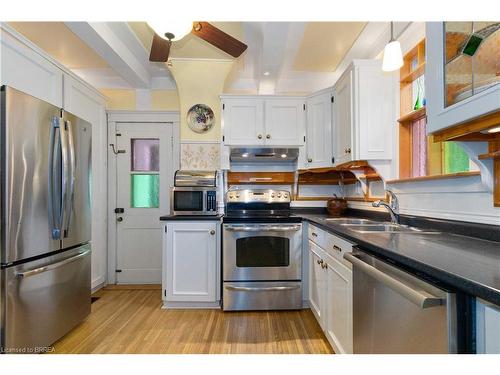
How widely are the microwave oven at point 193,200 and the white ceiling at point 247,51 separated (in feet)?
4.61

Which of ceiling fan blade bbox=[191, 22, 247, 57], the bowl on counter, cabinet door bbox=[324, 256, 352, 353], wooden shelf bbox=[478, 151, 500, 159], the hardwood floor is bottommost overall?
the hardwood floor

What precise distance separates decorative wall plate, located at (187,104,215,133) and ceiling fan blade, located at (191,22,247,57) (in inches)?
41.1

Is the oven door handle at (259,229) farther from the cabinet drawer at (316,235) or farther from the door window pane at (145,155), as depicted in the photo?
the door window pane at (145,155)

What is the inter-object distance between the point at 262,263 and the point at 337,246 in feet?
3.26

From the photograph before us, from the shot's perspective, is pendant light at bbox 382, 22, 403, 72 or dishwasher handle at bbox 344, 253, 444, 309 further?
pendant light at bbox 382, 22, 403, 72

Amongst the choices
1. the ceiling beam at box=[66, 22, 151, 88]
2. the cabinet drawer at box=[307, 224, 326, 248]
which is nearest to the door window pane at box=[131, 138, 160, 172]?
the ceiling beam at box=[66, 22, 151, 88]

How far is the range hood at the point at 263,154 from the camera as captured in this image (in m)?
2.99

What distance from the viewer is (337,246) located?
1.75 metres

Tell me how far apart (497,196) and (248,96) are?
2.33 m

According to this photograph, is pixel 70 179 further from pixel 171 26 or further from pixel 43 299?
pixel 171 26

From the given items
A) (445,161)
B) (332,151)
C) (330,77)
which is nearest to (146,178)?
(332,151)

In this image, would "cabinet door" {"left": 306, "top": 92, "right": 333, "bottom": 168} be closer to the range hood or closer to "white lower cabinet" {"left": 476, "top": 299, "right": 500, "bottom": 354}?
the range hood

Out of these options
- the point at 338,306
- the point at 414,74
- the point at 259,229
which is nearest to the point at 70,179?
the point at 259,229

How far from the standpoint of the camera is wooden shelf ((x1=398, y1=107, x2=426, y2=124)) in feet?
6.28
